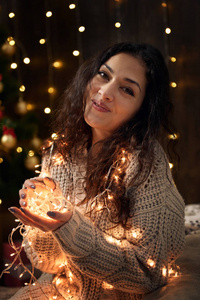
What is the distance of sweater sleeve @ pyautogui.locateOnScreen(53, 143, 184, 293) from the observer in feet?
3.62

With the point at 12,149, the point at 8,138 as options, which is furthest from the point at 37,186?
the point at 12,149

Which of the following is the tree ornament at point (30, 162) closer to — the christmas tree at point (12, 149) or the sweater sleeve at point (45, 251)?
the christmas tree at point (12, 149)

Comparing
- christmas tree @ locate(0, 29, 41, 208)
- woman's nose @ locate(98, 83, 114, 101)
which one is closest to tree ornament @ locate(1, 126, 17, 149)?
christmas tree @ locate(0, 29, 41, 208)

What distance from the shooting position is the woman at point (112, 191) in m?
1.14

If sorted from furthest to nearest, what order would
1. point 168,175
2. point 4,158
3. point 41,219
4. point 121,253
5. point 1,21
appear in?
point 1,21
point 4,158
point 168,175
point 121,253
point 41,219

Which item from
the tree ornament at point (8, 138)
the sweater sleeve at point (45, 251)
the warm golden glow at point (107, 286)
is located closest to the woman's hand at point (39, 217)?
the sweater sleeve at point (45, 251)

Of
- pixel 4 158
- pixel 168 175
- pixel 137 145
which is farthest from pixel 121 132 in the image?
pixel 4 158

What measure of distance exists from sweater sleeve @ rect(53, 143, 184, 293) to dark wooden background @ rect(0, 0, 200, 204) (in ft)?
2.97

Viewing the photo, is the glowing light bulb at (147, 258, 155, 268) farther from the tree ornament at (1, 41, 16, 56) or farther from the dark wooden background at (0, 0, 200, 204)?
the tree ornament at (1, 41, 16, 56)

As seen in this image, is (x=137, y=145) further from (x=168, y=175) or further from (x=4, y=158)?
(x=4, y=158)

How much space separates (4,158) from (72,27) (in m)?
0.94

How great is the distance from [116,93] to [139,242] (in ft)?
1.56

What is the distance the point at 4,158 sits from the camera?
2.18 m

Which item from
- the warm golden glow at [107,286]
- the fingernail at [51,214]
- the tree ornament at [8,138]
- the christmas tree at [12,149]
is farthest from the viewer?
the christmas tree at [12,149]
